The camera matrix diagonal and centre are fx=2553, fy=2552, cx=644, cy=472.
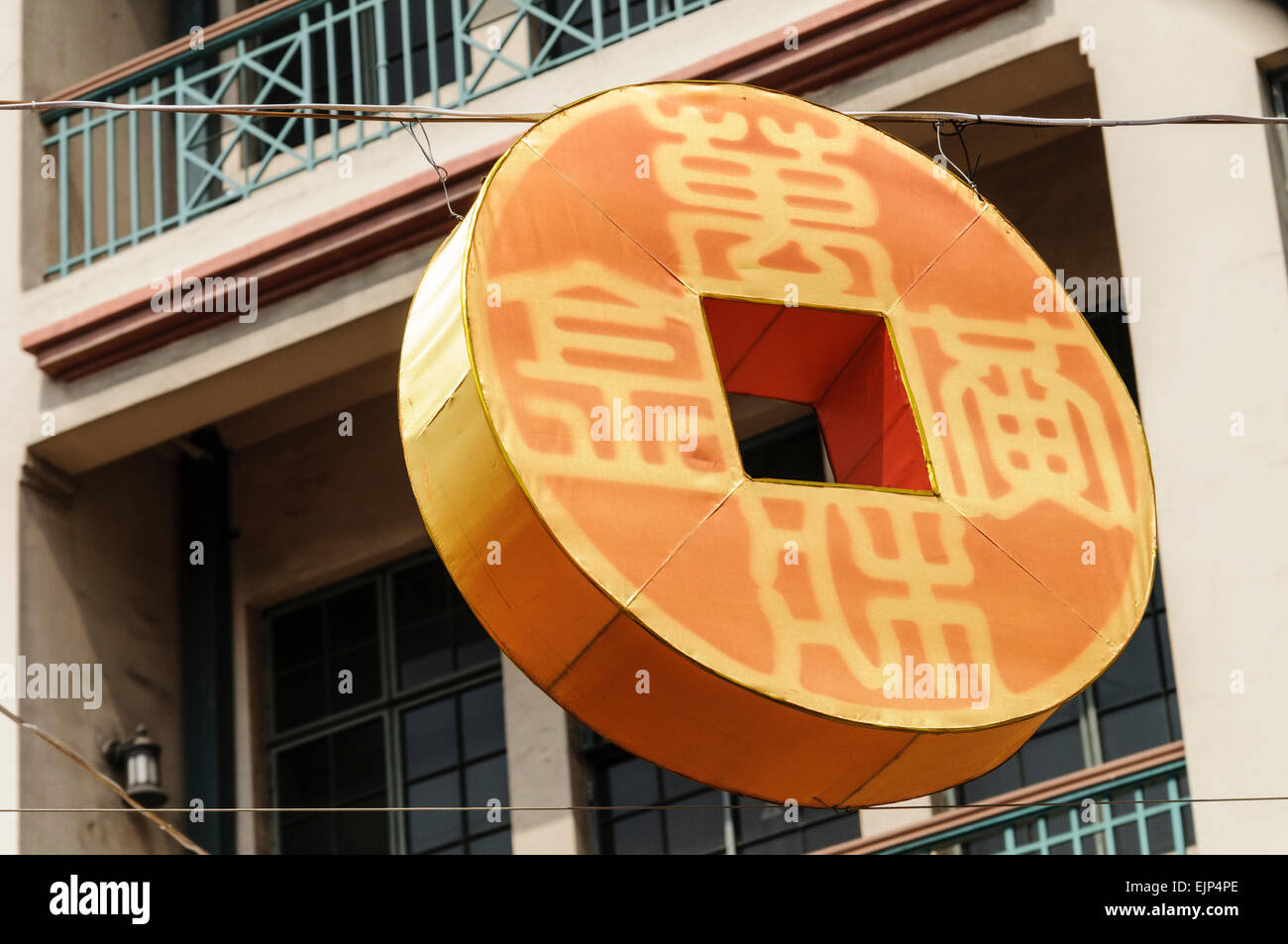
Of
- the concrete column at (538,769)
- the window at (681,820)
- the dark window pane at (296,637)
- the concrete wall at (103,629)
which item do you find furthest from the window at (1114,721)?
the concrete wall at (103,629)

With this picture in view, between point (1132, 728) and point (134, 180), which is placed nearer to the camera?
point (1132, 728)

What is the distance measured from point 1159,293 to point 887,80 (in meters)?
1.94

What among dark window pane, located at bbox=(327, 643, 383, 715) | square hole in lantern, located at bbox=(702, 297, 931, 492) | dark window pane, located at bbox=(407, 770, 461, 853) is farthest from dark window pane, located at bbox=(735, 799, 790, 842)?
square hole in lantern, located at bbox=(702, 297, 931, 492)

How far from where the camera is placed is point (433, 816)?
1481cm

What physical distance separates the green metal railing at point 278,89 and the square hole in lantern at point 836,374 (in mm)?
3742

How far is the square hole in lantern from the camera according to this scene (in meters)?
9.90

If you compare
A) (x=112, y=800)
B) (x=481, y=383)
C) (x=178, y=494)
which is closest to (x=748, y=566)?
(x=481, y=383)

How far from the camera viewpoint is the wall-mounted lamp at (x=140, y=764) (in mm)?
14555

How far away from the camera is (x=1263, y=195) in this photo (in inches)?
468

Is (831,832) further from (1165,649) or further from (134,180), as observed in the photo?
(134,180)

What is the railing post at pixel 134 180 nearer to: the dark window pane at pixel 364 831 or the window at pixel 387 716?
the window at pixel 387 716

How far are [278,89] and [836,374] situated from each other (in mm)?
7372

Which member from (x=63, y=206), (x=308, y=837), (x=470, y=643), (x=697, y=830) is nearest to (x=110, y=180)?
(x=63, y=206)
